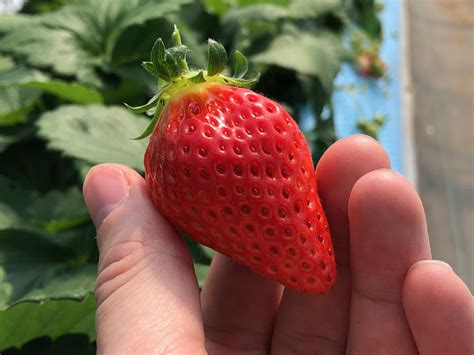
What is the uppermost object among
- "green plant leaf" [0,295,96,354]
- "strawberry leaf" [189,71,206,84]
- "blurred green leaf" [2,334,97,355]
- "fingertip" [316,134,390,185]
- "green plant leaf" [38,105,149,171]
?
"strawberry leaf" [189,71,206,84]

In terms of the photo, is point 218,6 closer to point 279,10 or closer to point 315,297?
point 279,10

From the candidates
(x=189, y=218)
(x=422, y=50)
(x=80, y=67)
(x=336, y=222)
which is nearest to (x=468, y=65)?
(x=422, y=50)

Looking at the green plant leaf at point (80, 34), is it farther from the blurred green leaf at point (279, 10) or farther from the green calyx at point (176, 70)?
the green calyx at point (176, 70)

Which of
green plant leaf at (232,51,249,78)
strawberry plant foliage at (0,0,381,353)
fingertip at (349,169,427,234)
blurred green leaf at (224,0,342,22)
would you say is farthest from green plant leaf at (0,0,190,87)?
fingertip at (349,169,427,234)

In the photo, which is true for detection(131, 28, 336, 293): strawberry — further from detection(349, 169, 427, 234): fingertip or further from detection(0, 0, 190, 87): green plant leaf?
detection(0, 0, 190, 87): green plant leaf

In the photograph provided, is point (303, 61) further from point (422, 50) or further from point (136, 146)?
point (422, 50)

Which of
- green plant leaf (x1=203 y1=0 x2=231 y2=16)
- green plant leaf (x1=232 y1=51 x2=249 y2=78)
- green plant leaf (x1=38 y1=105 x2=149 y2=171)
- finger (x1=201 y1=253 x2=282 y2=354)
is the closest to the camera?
green plant leaf (x1=232 y1=51 x2=249 y2=78)
